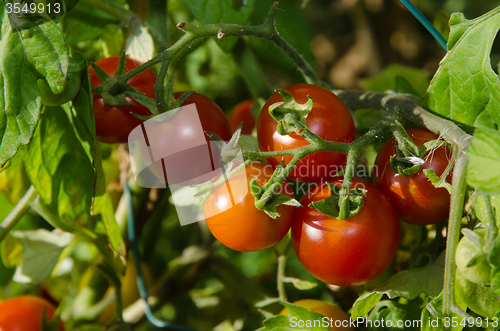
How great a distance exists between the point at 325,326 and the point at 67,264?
2.02 feet

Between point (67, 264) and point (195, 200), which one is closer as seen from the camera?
point (195, 200)

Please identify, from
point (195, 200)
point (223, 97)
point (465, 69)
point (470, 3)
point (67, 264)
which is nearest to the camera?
point (465, 69)

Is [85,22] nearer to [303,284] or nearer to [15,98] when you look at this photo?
[15,98]

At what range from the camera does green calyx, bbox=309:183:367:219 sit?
0.43m

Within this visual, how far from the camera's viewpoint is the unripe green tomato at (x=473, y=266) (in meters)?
0.38

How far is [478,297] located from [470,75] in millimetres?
257

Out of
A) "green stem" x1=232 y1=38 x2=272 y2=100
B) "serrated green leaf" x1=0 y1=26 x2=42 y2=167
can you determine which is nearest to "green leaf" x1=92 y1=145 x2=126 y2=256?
"serrated green leaf" x1=0 y1=26 x2=42 y2=167

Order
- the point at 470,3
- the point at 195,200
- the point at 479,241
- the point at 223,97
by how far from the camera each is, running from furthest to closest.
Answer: the point at 470,3, the point at 223,97, the point at 195,200, the point at 479,241

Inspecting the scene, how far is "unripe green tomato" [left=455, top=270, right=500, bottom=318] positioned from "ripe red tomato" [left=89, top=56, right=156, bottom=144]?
405 millimetres

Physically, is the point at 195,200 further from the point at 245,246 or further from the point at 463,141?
the point at 463,141

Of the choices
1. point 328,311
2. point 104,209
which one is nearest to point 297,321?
point 328,311

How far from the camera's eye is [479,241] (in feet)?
1.26

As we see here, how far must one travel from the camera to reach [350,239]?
45 cm

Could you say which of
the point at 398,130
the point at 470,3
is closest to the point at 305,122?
the point at 398,130
